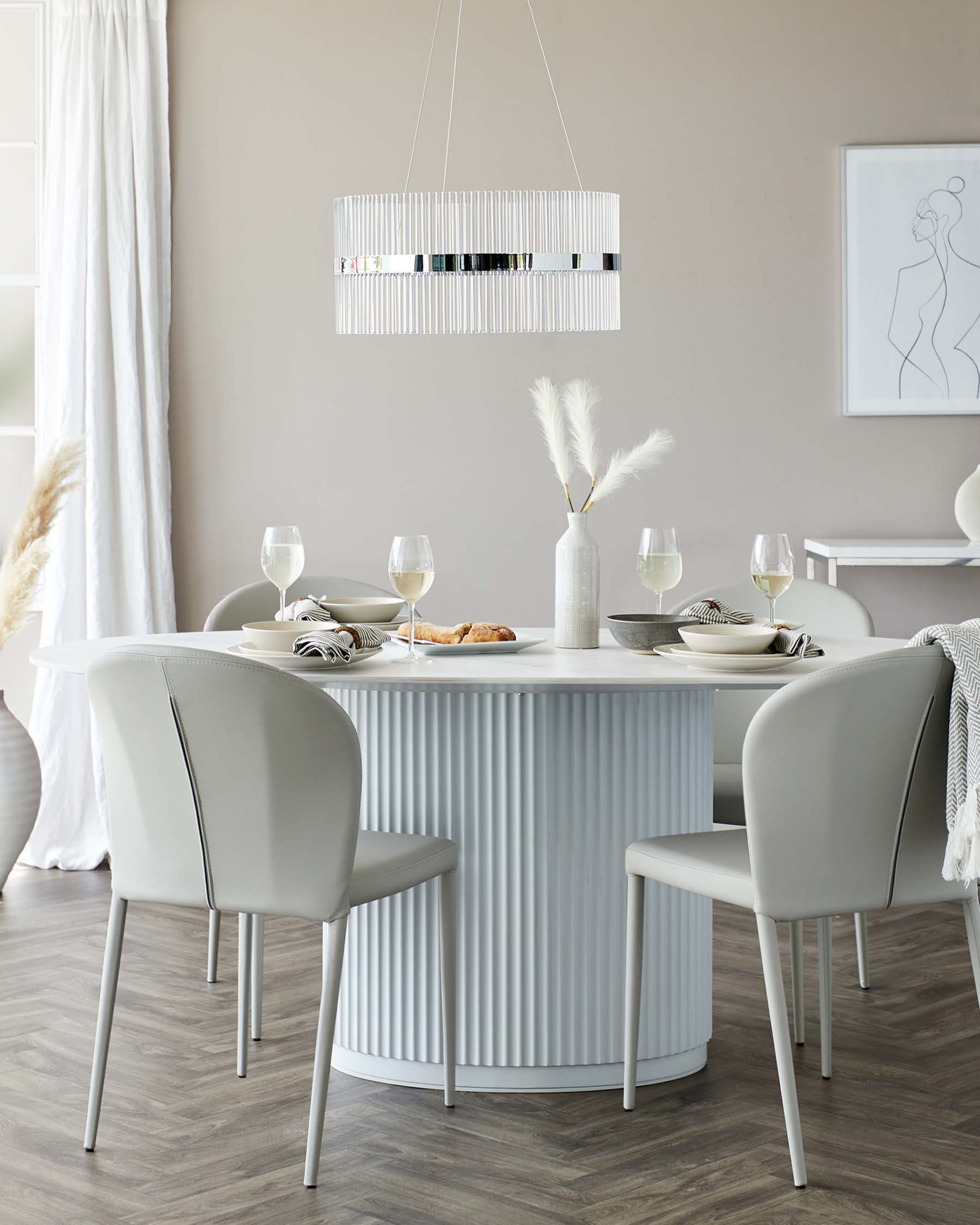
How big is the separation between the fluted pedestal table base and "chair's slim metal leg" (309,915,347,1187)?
40cm

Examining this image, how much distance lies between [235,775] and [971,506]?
255 centimetres

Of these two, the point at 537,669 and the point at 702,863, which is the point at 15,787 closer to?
the point at 537,669

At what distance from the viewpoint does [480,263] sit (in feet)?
8.41

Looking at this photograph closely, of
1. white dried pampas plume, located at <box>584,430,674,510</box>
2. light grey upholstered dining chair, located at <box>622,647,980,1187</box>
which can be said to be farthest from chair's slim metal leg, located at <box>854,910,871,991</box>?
white dried pampas plume, located at <box>584,430,674,510</box>

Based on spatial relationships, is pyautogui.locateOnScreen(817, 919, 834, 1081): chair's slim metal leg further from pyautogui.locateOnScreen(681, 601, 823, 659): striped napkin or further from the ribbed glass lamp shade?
the ribbed glass lamp shade

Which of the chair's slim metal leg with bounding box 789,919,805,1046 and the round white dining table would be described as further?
the chair's slim metal leg with bounding box 789,919,805,1046

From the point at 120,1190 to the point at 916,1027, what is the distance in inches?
61.9

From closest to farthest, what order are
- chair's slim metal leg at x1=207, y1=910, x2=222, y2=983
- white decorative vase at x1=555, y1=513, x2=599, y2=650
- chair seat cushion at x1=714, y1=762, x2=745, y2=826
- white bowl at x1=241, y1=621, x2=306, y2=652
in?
1. white bowl at x1=241, y1=621, x2=306, y2=652
2. white decorative vase at x1=555, y1=513, x2=599, y2=650
3. chair seat cushion at x1=714, y1=762, x2=745, y2=826
4. chair's slim metal leg at x1=207, y1=910, x2=222, y2=983

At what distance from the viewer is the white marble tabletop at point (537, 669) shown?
2.08 m

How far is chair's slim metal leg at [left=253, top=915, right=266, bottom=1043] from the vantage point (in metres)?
2.72

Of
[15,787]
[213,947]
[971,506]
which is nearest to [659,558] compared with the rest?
[213,947]

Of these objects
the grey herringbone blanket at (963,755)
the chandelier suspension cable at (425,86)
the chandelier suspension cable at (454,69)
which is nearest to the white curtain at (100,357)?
the chandelier suspension cable at (425,86)

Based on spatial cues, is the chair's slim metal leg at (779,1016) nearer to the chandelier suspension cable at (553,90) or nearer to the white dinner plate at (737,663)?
the white dinner plate at (737,663)

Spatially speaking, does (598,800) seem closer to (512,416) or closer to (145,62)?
(512,416)
